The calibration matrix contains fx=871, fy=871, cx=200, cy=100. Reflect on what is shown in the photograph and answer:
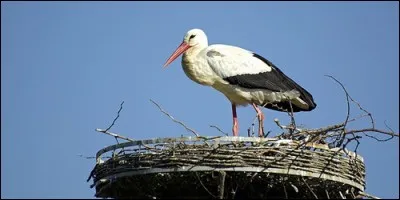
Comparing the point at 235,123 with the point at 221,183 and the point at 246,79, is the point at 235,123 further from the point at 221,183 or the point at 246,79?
the point at 221,183

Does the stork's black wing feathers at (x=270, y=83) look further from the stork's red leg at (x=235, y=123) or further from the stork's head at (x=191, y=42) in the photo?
the stork's head at (x=191, y=42)

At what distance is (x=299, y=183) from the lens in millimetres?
8117

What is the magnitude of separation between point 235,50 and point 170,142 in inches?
113

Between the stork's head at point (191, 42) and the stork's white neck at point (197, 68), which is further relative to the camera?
the stork's head at point (191, 42)

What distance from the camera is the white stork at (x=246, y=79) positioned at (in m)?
10.5

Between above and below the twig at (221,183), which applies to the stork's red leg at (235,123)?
A: above

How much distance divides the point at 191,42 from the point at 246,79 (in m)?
1.04

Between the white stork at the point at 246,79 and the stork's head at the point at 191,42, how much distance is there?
0.24 m

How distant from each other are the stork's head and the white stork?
9.4 inches

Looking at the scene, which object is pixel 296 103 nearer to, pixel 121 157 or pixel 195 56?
pixel 195 56

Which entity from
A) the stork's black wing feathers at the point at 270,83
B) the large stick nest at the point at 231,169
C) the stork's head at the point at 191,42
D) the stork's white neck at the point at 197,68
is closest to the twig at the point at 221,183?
the large stick nest at the point at 231,169

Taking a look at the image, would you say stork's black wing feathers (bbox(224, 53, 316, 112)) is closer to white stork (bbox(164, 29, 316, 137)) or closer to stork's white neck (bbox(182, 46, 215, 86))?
white stork (bbox(164, 29, 316, 137))

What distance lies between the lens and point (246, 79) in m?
10.5

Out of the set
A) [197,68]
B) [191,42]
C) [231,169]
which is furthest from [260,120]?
[231,169]
